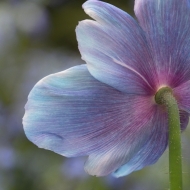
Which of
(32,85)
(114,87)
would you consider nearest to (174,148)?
(114,87)

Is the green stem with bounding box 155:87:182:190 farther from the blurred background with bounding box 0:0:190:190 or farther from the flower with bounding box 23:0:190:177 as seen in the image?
the blurred background with bounding box 0:0:190:190

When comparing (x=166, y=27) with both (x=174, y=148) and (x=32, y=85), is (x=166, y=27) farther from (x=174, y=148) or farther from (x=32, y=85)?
(x=32, y=85)

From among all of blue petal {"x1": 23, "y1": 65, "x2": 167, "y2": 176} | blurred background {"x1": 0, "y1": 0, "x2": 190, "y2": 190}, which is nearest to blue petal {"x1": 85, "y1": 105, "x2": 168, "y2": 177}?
blue petal {"x1": 23, "y1": 65, "x2": 167, "y2": 176}

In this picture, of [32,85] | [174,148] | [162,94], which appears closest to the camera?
[174,148]

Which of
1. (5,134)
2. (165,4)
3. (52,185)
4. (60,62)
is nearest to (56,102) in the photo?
(165,4)

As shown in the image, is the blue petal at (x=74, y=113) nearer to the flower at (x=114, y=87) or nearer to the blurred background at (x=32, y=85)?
the flower at (x=114, y=87)

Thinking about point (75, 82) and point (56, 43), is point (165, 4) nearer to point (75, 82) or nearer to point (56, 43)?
point (75, 82)

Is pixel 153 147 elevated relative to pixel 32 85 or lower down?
lower down

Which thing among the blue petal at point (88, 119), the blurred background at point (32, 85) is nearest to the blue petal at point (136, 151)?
the blue petal at point (88, 119)
